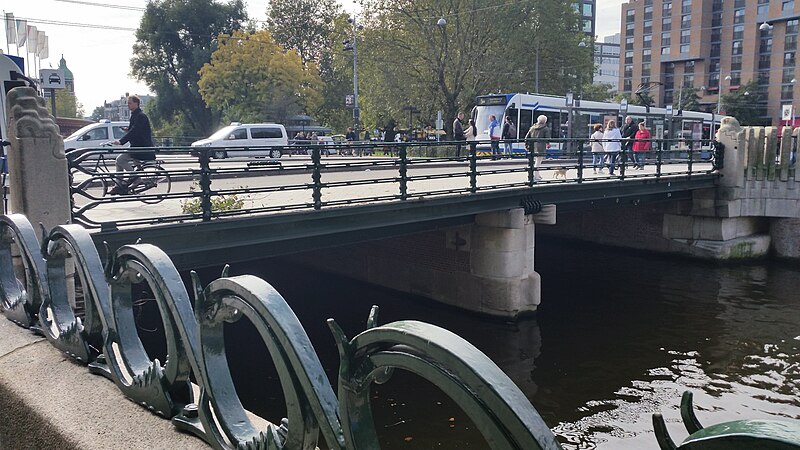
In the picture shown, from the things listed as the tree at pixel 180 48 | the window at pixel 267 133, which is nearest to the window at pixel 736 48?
the tree at pixel 180 48

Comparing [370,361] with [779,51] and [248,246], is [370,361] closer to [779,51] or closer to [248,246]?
[248,246]

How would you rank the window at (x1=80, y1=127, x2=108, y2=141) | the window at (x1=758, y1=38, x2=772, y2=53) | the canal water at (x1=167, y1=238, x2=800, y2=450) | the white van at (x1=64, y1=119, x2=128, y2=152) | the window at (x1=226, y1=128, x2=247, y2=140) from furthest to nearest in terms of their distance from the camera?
the window at (x1=758, y1=38, x2=772, y2=53)
the window at (x1=226, y1=128, x2=247, y2=140)
the window at (x1=80, y1=127, x2=108, y2=141)
the white van at (x1=64, y1=119, x2=128, y2=152)
the canal water at (x1=167, y1=238, x2=800, y2=450)

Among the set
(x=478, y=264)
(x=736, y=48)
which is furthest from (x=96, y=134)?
(x=736, y=48)

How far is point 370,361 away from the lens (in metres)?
1.75

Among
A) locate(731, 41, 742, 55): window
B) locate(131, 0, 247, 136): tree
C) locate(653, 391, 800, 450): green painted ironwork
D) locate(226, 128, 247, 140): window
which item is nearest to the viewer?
locate(653, 391, 800, 450): green painted ironwork

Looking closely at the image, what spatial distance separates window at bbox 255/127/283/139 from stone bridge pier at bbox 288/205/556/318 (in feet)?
53.6

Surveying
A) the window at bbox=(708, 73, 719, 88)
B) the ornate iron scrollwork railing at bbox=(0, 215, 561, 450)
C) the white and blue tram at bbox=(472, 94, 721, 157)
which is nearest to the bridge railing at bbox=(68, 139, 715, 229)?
the ornate iron scrollwork railing at bbox=(0, 215, 561, 450)

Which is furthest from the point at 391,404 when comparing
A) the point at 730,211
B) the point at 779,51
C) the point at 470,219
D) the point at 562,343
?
the point at 779,51

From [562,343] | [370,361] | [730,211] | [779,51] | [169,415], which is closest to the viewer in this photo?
[370,361]

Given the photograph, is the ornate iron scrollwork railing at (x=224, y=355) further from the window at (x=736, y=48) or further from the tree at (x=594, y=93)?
the window at (x=736, y=48)

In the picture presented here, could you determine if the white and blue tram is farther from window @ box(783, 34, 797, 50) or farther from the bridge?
window @ box(783, 34, 797, 50)

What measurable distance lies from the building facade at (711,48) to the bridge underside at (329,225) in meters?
73.5

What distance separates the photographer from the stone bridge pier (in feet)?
48.2

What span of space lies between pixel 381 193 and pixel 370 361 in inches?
484
